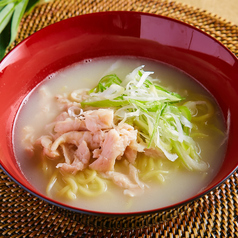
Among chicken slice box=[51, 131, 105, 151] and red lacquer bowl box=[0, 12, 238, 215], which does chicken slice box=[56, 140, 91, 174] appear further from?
red lacquer bowl box=[0, 12, 238, 215]

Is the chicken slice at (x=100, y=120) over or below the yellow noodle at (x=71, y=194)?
over

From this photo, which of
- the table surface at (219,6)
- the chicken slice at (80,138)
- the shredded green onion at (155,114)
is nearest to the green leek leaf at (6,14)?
the shredded green onion at (155,114)

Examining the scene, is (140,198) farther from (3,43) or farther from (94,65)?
(3,43)

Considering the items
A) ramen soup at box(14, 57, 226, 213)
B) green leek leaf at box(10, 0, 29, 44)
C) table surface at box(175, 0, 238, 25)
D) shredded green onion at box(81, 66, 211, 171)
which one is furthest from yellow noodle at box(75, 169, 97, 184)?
table surface at box(175, 0, 238, 25)

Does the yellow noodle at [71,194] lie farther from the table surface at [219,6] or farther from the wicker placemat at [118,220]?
the table surface at [219,6]

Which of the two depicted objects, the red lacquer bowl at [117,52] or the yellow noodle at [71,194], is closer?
the yellow noodle at [71,194]

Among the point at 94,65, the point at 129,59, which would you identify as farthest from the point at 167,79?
the point at 94,65

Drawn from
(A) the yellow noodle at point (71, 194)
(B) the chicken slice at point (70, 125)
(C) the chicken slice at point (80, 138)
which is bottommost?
(A) the yellow noodle at point (71, 194)
